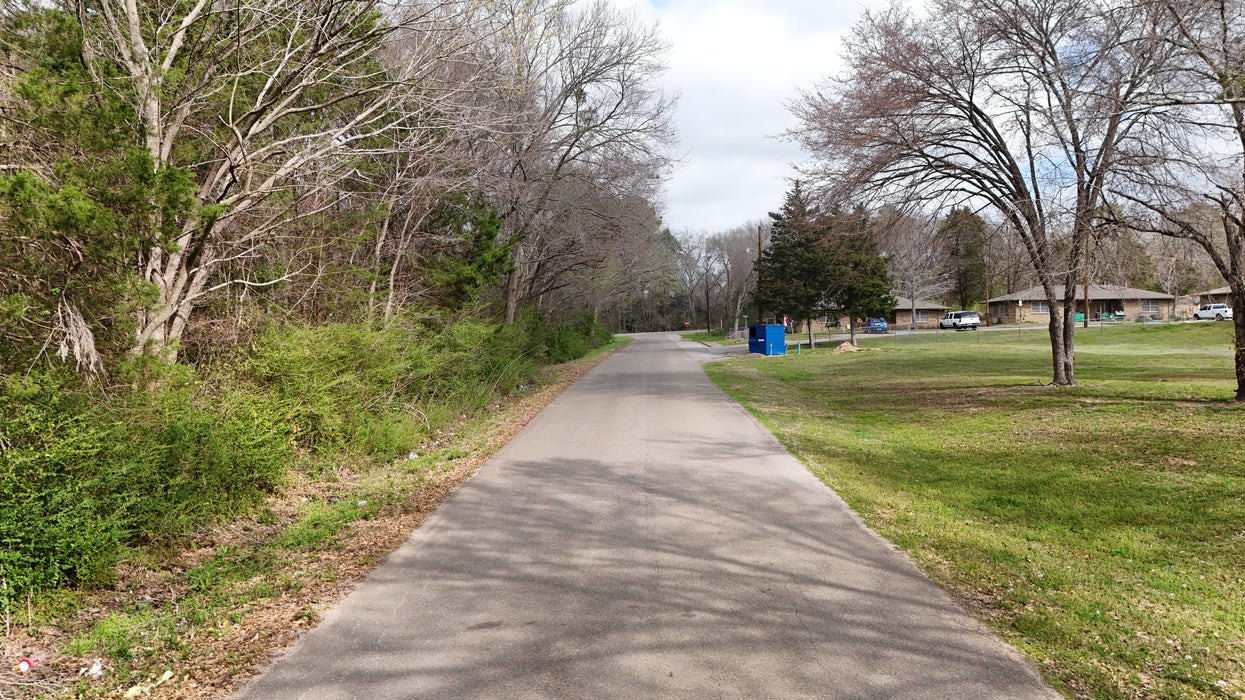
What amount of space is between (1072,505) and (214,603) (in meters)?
8.15

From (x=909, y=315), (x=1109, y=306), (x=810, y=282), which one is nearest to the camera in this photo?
(x=810, y=282)

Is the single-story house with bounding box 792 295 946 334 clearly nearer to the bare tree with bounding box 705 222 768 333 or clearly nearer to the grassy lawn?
the bare tree with bounding box 705 222 768 333

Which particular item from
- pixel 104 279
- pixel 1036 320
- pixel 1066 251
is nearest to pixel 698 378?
pixel 1066 251

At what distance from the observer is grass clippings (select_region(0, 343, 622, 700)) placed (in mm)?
→ 3754

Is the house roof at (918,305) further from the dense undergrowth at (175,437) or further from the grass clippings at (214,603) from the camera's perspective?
the grass clippings at (214,603)

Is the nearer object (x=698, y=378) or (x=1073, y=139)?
(x=1073, y=139)

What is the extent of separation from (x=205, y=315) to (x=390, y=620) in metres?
6.05

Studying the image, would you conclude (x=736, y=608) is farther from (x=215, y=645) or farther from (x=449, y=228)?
(x=449, y=228)

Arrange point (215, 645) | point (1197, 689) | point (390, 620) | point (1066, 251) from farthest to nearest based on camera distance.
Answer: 1. point (1066, 251)
2. point (390, 620)
3. point (215, 645)
4. point (1197, 689)

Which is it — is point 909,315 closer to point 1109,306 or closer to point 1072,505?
point 1109,306

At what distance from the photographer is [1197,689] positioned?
350 cm

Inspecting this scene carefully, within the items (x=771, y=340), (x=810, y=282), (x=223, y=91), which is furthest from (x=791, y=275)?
(x=223, y=91)

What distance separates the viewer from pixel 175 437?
224 inches

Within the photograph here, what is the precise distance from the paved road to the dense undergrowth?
1.79 meters
